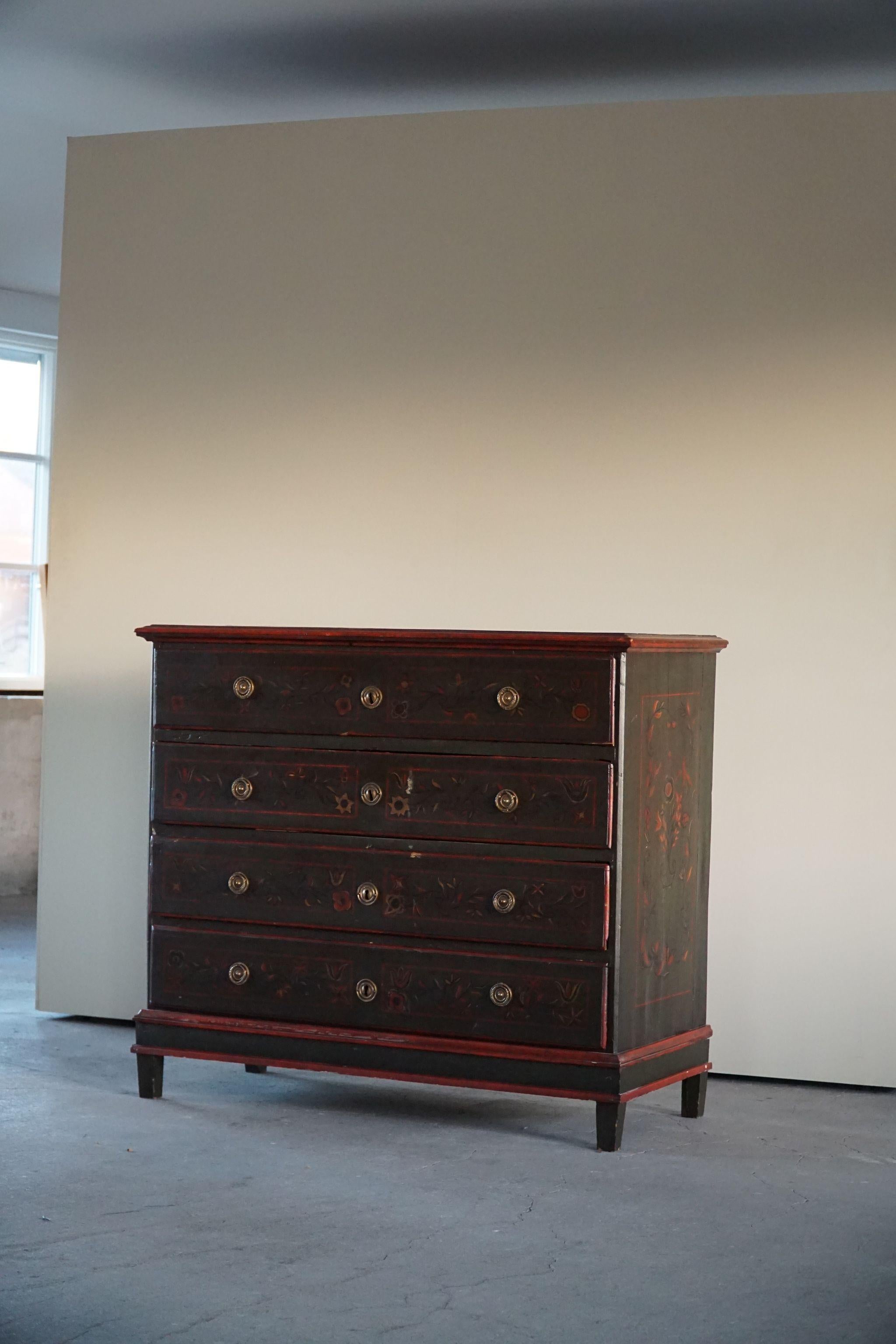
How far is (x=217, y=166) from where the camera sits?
14.1ft

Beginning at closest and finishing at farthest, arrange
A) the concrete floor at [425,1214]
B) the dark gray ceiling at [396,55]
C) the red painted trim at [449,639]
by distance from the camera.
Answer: the concrete floor at [425,1214]
the red painted trim at [449,639]
the dark gray ceiling at [396,55]

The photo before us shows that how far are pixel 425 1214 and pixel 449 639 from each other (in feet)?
3.88

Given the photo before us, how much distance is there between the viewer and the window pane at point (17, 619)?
7336mm

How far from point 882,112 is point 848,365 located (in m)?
0.64

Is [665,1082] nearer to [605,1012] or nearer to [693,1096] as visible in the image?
[693,1096]

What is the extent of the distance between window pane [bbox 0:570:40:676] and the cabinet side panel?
467cm

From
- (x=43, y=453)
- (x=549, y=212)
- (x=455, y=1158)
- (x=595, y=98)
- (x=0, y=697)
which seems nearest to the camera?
(x=455, y=1158)

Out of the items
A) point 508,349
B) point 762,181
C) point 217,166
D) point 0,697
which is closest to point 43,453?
point 0,697

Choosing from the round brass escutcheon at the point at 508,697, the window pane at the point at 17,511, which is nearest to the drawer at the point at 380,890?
the round brass escutcheon at the point at 508,697

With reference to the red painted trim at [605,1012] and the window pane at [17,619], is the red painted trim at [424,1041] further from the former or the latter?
the window pane at [17,619]

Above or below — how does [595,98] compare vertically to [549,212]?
above

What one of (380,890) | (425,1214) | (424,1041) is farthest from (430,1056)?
(425,1214)

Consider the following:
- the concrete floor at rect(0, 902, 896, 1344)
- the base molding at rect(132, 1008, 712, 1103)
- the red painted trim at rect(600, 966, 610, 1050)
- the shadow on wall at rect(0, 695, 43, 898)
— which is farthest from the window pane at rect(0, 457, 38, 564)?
the red painted trim at rect(600, 966, 610, 1050)

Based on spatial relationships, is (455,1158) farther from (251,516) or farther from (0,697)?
(0,697)
